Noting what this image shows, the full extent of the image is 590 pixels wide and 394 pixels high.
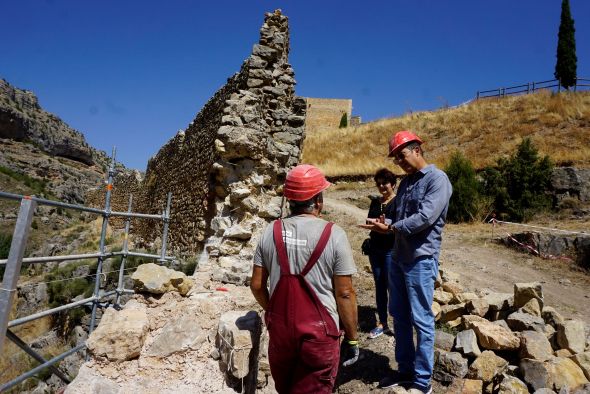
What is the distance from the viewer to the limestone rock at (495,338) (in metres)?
3.50

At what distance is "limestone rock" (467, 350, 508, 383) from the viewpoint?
322cm

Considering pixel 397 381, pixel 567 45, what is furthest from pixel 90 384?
pixel 567 45

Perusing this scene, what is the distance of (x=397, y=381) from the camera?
308cm

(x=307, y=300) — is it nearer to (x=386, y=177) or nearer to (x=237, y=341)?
(x=237, y=341)

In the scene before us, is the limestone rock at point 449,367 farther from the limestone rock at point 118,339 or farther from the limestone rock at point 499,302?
the limestone rock at point 118,339

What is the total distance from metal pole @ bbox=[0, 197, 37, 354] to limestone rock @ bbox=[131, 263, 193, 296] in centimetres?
135

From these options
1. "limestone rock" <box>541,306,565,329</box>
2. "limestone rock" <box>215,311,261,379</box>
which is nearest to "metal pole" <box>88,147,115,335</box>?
"limestone rock" <box>215,311,261,379</box>

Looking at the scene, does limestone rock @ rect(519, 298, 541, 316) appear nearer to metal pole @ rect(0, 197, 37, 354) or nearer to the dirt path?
the dirt path

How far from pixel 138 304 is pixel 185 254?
393cm

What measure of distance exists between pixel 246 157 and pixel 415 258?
9.07 feet

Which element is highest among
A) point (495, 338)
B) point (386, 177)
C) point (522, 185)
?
point (522, 185)

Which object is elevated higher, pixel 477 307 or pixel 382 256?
pixel 382 256

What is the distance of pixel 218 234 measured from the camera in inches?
196

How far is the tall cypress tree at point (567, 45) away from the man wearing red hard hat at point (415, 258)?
2959 centimetres
